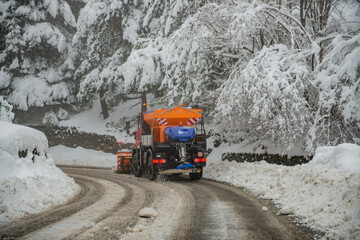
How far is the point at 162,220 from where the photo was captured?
646cm

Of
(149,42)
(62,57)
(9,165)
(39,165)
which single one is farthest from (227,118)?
(62,57)

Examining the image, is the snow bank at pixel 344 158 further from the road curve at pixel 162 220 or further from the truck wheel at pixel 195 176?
the truck wheel at pixel 195 176

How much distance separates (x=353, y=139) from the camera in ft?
39.5

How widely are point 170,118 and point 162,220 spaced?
7468 mm

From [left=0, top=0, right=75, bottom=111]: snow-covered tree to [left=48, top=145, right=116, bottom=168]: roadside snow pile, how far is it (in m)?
4.29

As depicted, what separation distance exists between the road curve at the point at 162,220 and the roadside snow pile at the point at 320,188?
1.44ft

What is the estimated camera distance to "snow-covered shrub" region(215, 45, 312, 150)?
A: 40.8 ft

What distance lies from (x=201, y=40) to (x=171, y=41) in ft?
5.93

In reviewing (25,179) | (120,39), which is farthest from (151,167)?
(120,39)

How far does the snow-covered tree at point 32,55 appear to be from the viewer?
28.7 meters

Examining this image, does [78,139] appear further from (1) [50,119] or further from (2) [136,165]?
(2) [136,165]

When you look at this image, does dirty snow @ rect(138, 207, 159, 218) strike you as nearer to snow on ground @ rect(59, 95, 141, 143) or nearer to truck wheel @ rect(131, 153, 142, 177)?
truck wheel @ rect(131, 153, 142, 177)

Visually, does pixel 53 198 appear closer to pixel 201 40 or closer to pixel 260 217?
pixel 260 217

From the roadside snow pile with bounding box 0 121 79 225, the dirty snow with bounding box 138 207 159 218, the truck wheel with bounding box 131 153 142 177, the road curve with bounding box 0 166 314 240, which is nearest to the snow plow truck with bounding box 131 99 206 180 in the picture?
the truck wheel with bounding box 131 153 142 177
